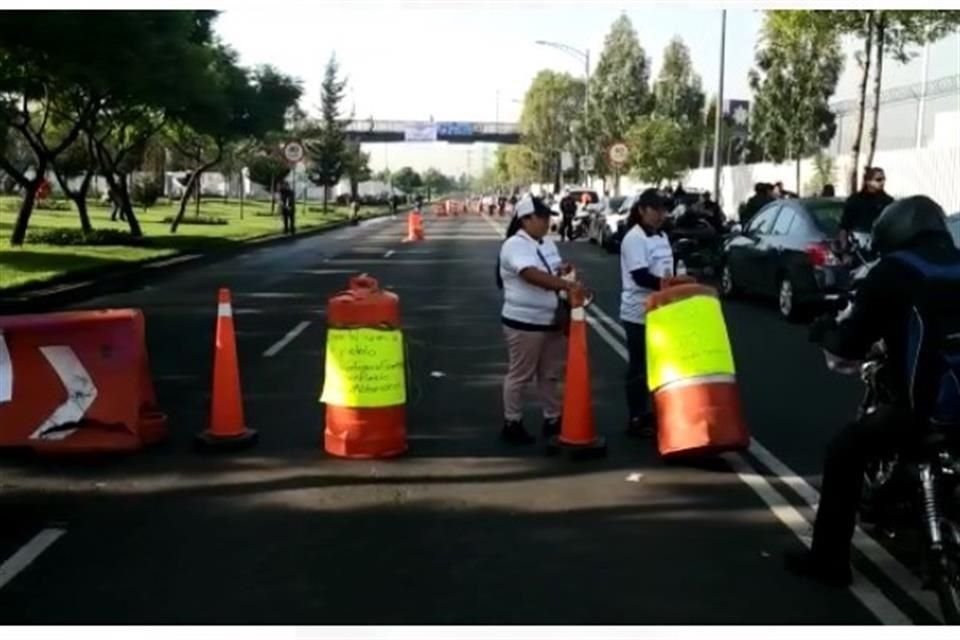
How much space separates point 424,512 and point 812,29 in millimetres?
23641

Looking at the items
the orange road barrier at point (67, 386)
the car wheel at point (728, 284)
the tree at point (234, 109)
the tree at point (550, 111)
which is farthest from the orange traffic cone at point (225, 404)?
the tree at point (550, 111)

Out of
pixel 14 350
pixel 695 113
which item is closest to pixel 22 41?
pixel 14 350

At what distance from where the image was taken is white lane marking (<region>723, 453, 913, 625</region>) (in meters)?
4.84

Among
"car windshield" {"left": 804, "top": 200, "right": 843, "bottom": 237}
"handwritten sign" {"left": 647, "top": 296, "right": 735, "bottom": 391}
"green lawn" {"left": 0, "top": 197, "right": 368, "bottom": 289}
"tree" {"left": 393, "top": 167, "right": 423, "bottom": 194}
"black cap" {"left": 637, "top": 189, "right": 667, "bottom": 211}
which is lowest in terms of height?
"tree" {"left": 393, "top": 167, "right": 423, "bottom": 194}

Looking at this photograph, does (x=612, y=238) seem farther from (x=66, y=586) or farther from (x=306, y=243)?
(x=66, y=586)

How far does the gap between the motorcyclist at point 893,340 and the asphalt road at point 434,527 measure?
0.94 ft

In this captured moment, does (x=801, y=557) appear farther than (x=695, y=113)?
No

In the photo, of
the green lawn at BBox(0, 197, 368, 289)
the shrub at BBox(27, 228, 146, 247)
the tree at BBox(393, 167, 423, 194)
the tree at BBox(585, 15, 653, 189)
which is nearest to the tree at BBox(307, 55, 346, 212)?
the tree at BBox(585, 15, 653, 189)

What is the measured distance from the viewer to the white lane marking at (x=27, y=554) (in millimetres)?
5324

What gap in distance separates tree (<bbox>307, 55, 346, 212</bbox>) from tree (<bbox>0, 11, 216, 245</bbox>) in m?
39.1

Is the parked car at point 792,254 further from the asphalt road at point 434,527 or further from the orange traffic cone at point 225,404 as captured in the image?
the orange traffic cone at point 225,404

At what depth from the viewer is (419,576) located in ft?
17.3

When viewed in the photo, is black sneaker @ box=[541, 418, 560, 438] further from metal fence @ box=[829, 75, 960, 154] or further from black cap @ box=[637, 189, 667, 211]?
metal fence @ box=[829, 75, 960, 154]

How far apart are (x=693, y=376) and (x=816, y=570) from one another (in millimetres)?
2152
